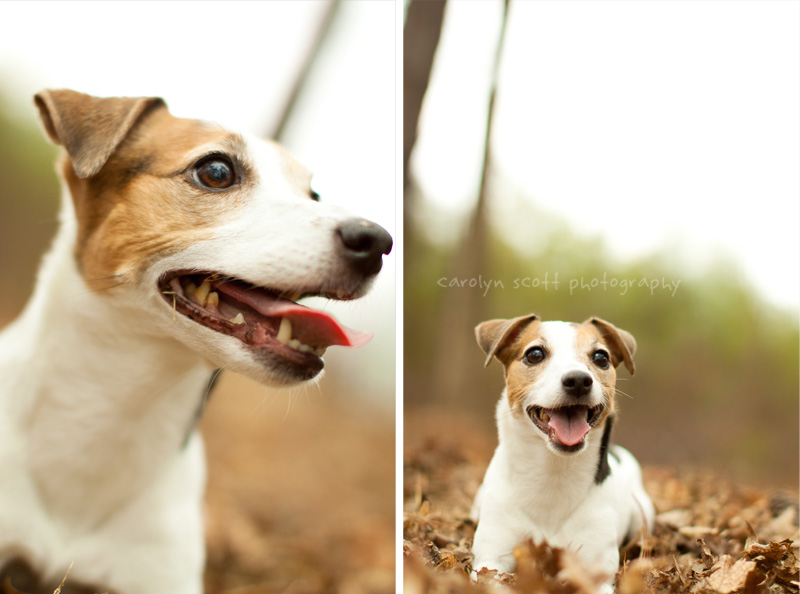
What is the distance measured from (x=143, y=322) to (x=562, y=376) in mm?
1025

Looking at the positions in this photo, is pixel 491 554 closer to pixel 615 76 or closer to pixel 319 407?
pixel 319 407

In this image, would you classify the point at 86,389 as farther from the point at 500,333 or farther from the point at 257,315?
the point at 500,333

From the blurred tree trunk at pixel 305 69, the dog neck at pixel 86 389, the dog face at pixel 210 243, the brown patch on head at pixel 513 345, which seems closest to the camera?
the dog face at pixel 210 243

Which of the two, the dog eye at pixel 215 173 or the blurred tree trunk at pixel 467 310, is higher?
the dog eye at pixel 215 173

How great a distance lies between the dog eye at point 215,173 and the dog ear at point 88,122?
21 cm

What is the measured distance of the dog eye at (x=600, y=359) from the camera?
1.61m

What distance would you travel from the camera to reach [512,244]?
1997mm

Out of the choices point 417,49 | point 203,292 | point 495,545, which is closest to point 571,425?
point 495,545

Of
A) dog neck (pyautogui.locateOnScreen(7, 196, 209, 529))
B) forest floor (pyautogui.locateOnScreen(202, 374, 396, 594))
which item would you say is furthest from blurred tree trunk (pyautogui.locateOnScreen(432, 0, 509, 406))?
dog neck (pyautogui.locateOnScreen(7, 196, 209, 529))

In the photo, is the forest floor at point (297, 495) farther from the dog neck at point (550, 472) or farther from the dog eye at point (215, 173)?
the dog eye at point (215, 173)

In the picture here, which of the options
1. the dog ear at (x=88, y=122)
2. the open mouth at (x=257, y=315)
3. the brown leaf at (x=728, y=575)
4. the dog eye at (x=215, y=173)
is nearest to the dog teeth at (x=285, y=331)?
the open mouth at (x=257, y=315)

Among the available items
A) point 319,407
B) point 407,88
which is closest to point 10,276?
point 319,407

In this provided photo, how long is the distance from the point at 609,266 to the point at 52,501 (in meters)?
1.69

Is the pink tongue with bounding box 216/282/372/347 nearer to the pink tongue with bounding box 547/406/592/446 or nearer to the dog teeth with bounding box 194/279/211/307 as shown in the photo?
the dog teeth with bounding box 194/279/211/307
